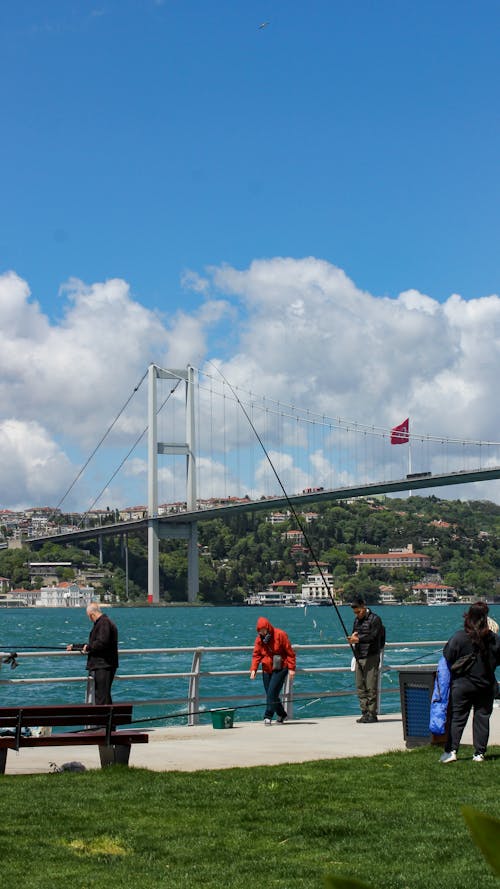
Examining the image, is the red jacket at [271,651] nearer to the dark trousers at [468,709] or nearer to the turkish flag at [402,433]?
the dark trousers at [468,709]

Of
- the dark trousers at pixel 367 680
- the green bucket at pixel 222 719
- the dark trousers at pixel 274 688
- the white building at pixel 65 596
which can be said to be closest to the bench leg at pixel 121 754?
the green bucket at pixel 222 719

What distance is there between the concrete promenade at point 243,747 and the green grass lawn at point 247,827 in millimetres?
735

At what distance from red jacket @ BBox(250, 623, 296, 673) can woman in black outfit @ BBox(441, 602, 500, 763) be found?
11.7ft

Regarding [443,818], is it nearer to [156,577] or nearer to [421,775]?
[421,775]

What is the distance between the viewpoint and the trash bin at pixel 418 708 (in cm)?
982

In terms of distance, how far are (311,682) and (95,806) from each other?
2647 centimetres

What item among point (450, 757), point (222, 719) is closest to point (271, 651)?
point (222, 719)

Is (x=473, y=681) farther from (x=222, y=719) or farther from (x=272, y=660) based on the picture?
(x=222, y=719)

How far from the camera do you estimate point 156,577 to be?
85.8m

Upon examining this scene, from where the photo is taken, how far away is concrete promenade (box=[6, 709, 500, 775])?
8.84 metres

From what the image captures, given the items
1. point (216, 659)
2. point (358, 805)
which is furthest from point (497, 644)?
point (216, 659)

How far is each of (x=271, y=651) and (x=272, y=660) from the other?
0.11 metres

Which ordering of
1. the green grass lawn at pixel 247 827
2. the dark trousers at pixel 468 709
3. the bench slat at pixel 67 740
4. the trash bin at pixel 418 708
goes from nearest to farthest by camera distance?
the green grass lawn at pixel 247 827
the bench slat at pixel 67 740
the dark trousers at pixel 468 709
the trash bin at pixel 418 708

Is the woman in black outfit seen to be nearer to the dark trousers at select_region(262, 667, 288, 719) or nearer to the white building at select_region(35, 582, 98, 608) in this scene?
the dark trousers at select_region(262, 667, 288, 719)
